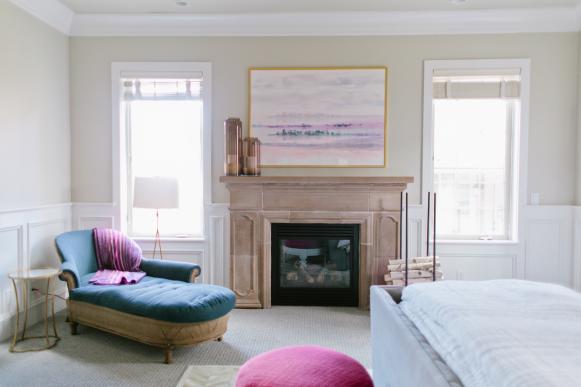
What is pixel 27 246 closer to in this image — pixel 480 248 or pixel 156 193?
pixel 156 193

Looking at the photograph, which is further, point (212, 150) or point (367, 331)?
point (212, 150)

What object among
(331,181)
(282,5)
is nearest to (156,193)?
(331,181)

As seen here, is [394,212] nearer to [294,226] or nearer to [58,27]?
[294,226]

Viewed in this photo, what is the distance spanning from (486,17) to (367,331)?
324 centimetres

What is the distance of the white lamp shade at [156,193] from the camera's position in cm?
371

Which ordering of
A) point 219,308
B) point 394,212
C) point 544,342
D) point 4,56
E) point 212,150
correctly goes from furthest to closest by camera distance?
1. point 212,150
2. point 394,212
3. point 4,56
4. point 219,308
5. point 544,342

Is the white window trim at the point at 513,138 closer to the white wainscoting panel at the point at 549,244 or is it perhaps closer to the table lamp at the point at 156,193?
the white wainscoting panel at the point at 549,244

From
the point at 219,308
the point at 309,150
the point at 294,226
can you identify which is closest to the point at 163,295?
the point at 219,308

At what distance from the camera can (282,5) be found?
12.7 feet

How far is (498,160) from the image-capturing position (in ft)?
13.9

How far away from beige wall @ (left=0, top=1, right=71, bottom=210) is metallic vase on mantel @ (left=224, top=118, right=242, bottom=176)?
1.69 meters

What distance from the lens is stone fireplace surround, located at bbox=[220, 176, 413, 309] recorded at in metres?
3.96

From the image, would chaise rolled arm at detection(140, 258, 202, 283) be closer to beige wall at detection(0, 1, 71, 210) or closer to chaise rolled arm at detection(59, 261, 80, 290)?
chaise rolled arm at detection(59, 261, 80, 290)

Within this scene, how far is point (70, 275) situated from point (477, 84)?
4.15 meters
